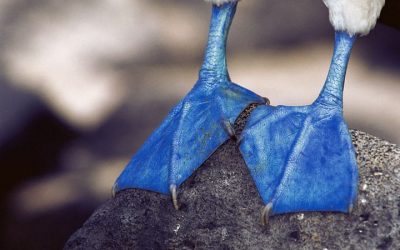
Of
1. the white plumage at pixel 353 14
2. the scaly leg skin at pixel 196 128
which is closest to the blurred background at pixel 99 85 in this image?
the scaly leg skin at pixel 196 128

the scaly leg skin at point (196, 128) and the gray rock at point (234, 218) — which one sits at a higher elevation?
the scaly leg skin at point (196, 128)

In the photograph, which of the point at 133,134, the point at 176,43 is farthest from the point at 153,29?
the point at 133,134

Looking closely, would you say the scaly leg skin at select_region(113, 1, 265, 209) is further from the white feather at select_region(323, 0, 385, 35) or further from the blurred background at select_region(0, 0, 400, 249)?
the blurred background at select_region(0, 0, 400, 249)

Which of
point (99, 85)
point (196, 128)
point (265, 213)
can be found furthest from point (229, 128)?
point (99, 85)

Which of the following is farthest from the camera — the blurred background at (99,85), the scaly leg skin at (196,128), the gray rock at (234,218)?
the blurred background at (99,85)

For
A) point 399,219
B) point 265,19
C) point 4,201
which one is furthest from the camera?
point 265,19

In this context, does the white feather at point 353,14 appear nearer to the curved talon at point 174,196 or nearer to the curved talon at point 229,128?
the curved talon at point 229,128

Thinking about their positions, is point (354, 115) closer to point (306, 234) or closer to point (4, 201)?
point (4, 201)
